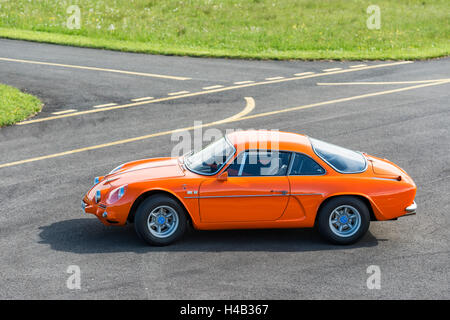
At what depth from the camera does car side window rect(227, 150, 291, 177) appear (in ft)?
31.9

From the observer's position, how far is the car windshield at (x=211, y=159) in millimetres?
9812

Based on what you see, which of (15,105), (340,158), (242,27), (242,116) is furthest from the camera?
(242,27)

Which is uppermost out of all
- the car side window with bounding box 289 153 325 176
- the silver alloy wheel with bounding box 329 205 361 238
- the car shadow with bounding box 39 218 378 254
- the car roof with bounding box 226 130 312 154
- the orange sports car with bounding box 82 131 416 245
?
the car roof with bounding box 226 130 312 154

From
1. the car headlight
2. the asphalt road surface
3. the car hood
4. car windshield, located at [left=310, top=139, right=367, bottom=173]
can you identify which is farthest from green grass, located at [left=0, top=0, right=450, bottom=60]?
the car headlight

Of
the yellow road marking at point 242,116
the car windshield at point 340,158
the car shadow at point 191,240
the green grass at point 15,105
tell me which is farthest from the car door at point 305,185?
the green grass at point 15,105

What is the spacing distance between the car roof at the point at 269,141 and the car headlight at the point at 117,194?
1792 mm

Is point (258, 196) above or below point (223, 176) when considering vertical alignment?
below

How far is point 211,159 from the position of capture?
9.95 m

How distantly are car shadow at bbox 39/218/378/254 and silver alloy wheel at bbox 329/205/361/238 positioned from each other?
0.22 meters

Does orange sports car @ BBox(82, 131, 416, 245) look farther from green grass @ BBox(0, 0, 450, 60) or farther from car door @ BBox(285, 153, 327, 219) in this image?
green grass @ BBox(0, 0, 450, 60)

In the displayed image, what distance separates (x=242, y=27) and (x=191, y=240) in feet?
66.2

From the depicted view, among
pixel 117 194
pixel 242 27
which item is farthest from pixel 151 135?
pixel 242 27

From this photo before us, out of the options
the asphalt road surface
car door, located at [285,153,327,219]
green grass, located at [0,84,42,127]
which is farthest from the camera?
green grass, located at [0,84,42,127]

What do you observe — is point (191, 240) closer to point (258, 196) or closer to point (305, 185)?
point (258, 196)
